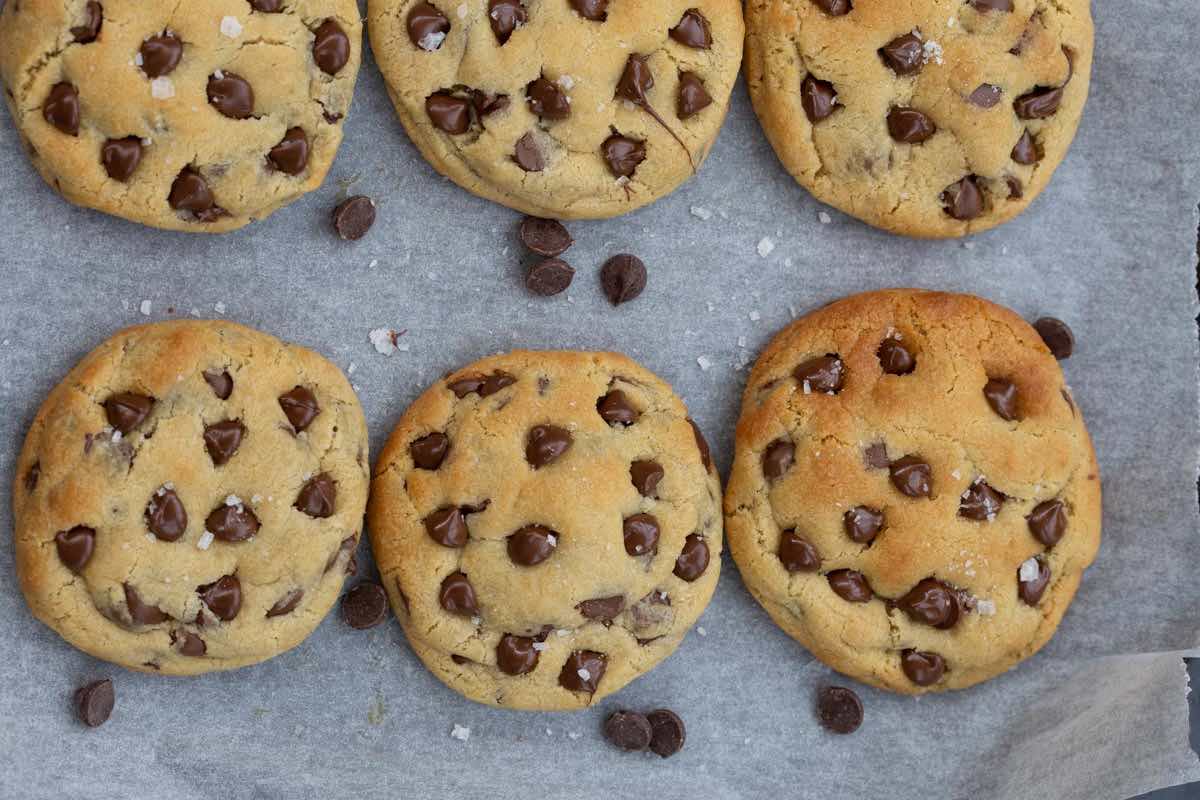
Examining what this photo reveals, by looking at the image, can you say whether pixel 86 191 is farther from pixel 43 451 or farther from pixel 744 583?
pixel 744 583

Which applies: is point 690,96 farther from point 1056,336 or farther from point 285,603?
point 285,603

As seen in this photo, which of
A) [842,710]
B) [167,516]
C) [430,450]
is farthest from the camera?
[842,710]

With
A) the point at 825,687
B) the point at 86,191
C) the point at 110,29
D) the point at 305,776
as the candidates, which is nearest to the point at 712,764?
the point at 825,687

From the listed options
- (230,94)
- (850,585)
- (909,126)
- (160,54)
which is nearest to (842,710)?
(850,585)

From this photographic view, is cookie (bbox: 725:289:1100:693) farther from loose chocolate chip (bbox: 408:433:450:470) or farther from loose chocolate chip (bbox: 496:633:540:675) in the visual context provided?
loose chocolate chip (bbox: 408:433:450:470)

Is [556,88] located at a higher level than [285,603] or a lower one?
higher

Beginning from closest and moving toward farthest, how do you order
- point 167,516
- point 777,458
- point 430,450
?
point 167,516 < point 430,450 < point 777,458

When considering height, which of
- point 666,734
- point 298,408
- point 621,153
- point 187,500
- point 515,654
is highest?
point 621,153
